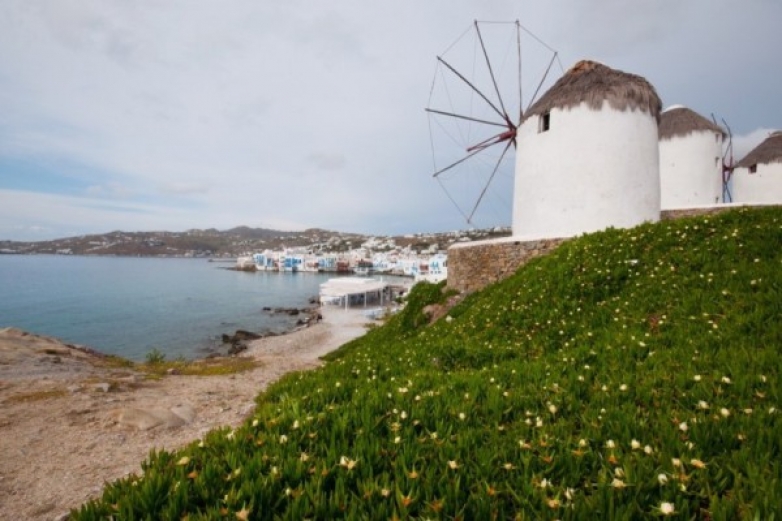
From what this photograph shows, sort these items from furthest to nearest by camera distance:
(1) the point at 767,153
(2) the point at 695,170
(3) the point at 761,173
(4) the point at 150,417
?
(3) the point at 761,173, (1) the point at 767,153, (2) the point at 695,170, (4) the point at 150,417

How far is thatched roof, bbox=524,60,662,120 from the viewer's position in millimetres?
18933

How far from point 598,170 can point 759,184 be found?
27.9 metres

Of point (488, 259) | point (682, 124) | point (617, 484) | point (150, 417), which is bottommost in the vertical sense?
point (150, 417)

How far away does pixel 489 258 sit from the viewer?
59.3ft

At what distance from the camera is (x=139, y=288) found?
3979 inches

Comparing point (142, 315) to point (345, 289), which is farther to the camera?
point (345, 289)

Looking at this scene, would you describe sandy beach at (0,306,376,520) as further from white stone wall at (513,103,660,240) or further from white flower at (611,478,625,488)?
white stone wall at (513,103,660,240)

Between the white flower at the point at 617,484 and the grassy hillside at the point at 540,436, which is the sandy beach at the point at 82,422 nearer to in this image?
the grassy hillside at the point at 540,436

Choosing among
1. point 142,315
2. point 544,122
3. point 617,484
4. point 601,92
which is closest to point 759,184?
point 601,92

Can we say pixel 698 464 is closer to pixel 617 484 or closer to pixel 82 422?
pixel 617 484

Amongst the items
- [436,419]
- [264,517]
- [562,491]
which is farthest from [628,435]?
[264,517]

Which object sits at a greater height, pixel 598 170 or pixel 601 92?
pixel 601 92

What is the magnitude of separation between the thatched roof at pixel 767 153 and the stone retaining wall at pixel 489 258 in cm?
2125

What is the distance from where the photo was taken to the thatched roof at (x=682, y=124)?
3022 cm
